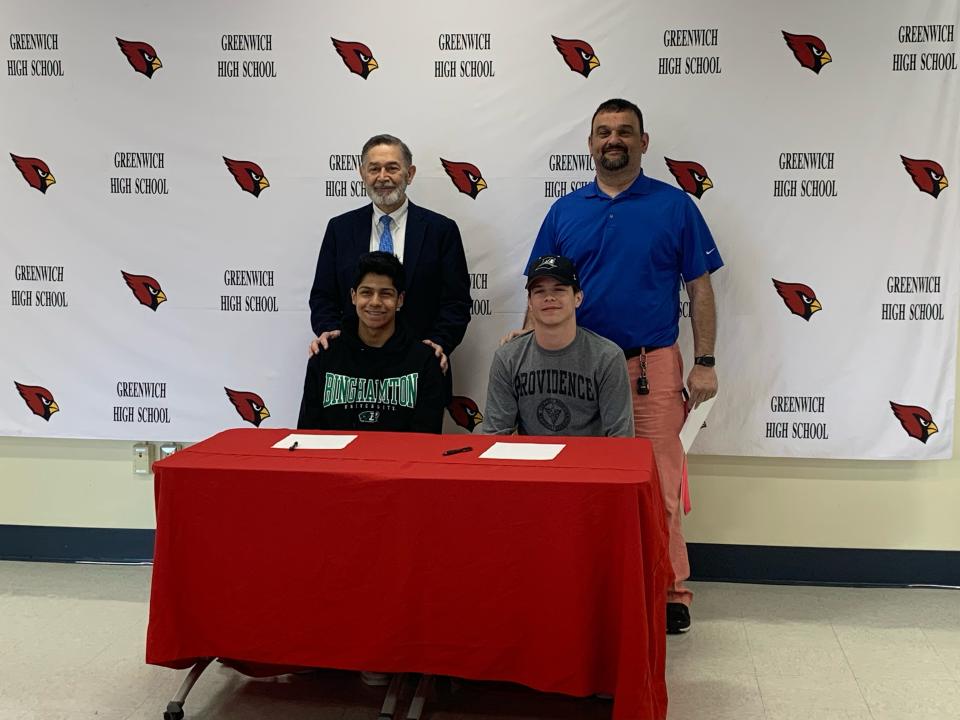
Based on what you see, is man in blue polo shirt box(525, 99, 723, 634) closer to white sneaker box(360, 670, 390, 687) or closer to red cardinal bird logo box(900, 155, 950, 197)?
red cardinal bird logo box(900, 155, 950, 197)

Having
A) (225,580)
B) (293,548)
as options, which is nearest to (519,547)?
(293,548)

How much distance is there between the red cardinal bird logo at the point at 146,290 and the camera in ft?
11.5

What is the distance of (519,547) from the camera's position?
2.06 metres

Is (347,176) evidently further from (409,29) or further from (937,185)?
(937,185)

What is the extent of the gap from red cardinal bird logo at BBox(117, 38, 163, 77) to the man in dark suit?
0.94 m

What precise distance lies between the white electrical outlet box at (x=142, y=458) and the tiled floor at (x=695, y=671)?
51 centimetres

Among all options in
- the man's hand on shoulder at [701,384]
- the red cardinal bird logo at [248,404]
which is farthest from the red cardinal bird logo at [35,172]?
the man's hand on shoulder at [701,384]

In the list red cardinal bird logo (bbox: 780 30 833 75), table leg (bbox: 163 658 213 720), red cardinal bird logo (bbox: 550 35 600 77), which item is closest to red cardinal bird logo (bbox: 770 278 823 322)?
red cardinal bird logo (bbox: 780 30 833 75)

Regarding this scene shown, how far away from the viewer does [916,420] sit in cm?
324

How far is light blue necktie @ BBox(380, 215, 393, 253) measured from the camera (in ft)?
10.4

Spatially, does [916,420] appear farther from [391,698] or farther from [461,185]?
[391,698]

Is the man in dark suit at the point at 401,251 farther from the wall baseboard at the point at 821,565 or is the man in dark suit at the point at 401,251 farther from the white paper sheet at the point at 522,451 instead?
the wall baseboard at the point at 821,565

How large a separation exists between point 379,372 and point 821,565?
1.82 m

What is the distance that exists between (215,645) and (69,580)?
1.52 metres
